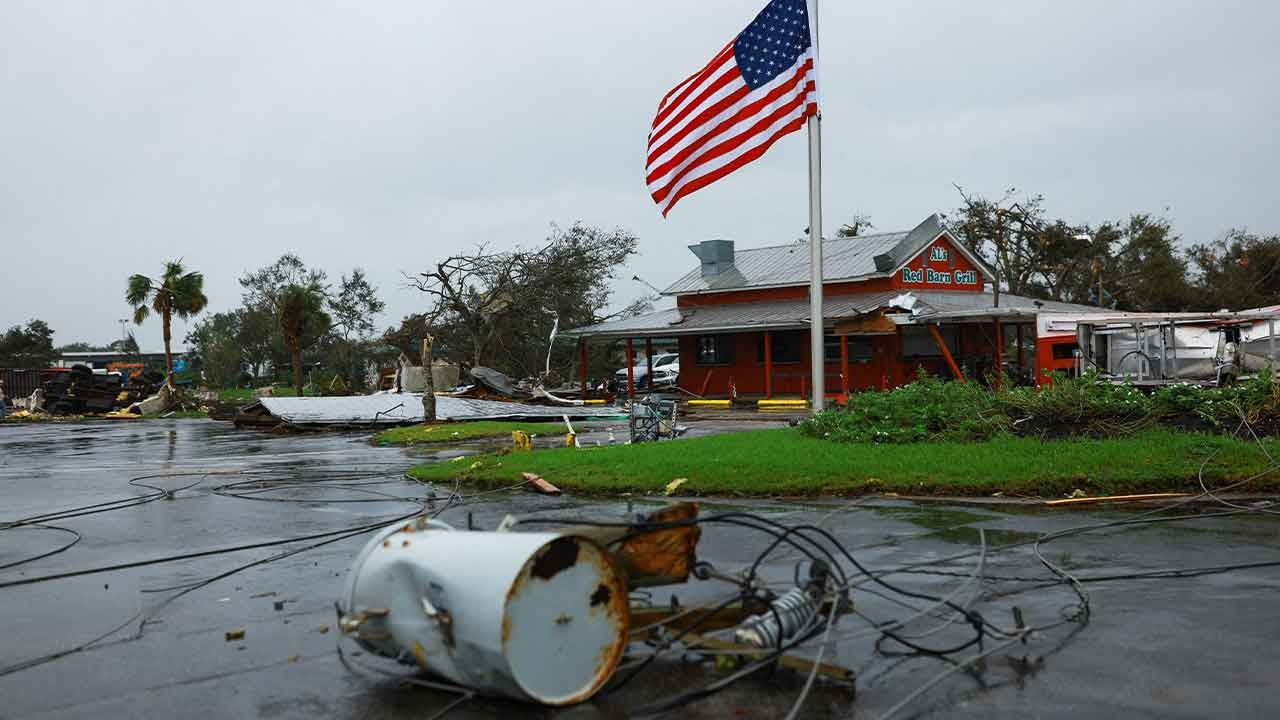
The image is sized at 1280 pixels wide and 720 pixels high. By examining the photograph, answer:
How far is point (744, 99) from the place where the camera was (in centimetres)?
1638

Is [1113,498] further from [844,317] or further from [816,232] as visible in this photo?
[844,317]

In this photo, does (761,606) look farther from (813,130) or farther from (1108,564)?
(813,130)

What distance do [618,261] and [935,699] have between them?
50.6 meters

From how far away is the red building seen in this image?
1336 inches

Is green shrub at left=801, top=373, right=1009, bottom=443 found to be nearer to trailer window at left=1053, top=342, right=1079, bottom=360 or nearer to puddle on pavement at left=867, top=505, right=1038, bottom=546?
puddle on pavement at left=867, top=505, right=1038, bottom=546

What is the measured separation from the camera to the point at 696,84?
1659cm

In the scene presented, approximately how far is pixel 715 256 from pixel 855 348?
878 centimetres

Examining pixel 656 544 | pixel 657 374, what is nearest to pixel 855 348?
pixel 657 374

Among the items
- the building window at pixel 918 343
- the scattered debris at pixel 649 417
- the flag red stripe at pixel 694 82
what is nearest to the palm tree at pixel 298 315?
the building window at pixel 918 343

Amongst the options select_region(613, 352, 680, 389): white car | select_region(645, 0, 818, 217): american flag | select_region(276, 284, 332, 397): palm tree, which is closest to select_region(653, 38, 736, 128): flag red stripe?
select_region(645, 0, 818, 217): american flag

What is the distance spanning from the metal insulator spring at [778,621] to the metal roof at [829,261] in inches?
1254

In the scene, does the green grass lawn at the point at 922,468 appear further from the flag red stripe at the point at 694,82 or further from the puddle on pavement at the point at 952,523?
the flag red stripe at the point at 694,82

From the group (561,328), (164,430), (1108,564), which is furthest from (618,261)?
(1108,564)

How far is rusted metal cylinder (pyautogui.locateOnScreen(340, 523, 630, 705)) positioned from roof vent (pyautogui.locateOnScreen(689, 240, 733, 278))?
38.3 metres
